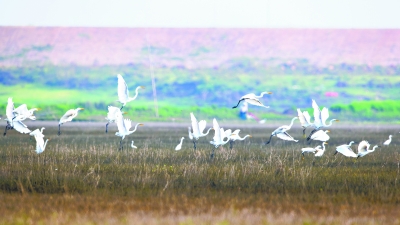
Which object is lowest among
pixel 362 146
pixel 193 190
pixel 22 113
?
pixel 193 190

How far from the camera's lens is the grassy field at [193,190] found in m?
11.2

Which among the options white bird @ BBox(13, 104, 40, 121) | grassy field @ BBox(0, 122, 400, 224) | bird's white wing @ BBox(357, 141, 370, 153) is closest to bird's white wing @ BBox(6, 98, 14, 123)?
white bird @ BBox(13, 104, 40, 121)

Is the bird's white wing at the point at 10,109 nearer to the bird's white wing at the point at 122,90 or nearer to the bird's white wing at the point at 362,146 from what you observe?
the bird's white wing at the point at 122,90

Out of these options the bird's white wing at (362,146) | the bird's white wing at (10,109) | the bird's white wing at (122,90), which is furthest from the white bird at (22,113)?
the bird's white wing at (362,146)

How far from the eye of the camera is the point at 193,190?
13.7 meters

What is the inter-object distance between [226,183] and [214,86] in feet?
231

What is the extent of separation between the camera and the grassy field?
11.2 metres

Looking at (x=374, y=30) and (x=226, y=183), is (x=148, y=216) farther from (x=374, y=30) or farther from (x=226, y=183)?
(x=374, y=30)

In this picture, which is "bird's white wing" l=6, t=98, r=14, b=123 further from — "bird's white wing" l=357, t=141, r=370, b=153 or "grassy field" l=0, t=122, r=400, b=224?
"bird's white wing" l=357, t=141, r=370, b=153

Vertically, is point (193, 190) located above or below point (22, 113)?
below

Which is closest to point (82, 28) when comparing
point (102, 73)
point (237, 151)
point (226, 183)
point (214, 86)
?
point (102, 73)

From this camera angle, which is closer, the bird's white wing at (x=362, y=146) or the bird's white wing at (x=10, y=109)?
the bird's white wing at (x=362, y=146)

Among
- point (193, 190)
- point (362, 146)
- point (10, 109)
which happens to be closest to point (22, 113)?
point (10, 109)

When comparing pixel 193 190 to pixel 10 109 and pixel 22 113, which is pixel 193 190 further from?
pixel 22 113
